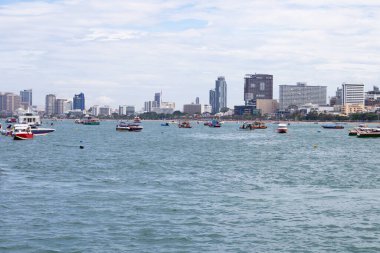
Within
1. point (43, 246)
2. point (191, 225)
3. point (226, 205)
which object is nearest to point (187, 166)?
point (226, 205)

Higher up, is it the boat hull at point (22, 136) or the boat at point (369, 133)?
the boat at point (369, 133)

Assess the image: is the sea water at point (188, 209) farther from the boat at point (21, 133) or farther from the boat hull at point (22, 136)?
the boat at point (21, 133)

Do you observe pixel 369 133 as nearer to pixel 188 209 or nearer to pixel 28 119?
pixel 28 119

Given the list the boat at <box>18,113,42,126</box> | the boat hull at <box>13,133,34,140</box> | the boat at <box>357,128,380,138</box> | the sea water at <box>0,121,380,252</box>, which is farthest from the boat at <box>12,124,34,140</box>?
the boat at <box>357,128,380,138</box>

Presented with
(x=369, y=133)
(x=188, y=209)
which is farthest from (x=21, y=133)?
(x=188, y=209)

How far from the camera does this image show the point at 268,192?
4541 cm

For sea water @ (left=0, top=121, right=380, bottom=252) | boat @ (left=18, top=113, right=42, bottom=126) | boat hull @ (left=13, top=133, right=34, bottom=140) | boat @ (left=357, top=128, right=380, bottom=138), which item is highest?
boat @ (left=18, top=113, right=42, bottom=126)

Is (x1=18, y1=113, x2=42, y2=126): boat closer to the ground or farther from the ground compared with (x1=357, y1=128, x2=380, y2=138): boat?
farther from the ground

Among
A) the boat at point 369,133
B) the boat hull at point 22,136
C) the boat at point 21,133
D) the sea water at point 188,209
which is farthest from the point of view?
the boat at point 369,133

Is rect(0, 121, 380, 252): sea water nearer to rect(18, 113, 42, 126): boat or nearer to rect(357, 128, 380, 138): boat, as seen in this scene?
rect(357, 128, 380, 138): boat

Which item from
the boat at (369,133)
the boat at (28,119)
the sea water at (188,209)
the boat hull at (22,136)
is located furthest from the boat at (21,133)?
the boat at (369,133)

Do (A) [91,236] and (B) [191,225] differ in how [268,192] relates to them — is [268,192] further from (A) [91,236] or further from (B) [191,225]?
(A) [91,236]

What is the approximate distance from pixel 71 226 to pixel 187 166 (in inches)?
1392

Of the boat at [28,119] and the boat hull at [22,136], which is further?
the boat at [28,119]
